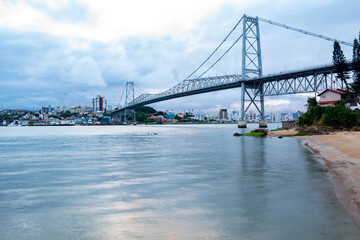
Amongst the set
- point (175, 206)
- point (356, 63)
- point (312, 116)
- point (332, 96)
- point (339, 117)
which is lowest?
point (175, 206)

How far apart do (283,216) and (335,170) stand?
682 cm

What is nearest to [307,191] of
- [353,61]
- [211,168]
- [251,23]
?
[211,168]

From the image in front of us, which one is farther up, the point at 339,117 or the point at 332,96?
the point at 332,96

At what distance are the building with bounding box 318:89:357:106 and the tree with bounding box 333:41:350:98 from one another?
1.85m

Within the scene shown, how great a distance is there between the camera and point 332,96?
1965 inches

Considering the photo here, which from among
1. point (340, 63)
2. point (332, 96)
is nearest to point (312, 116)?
point (332, 96)

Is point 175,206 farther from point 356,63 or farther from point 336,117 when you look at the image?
point 356,63

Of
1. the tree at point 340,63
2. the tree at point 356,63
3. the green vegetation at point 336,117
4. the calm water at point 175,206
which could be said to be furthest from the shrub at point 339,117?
the calm water at point 175,206

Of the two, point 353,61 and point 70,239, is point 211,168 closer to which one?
point 70,239

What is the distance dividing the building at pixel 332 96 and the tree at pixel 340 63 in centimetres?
185

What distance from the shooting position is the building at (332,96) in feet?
159

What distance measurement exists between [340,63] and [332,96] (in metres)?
5.67

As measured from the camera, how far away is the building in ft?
159

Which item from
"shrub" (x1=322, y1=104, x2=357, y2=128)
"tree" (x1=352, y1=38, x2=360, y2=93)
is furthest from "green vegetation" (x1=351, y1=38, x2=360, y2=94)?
"shrub" (x1=322, y1=104, x2=357, y2=128)
